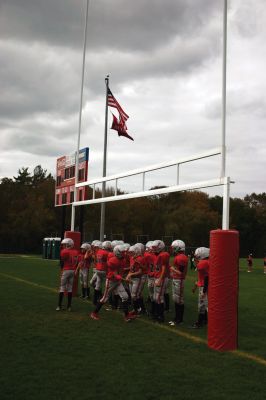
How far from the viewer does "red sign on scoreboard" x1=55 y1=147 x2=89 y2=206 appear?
15656 mm

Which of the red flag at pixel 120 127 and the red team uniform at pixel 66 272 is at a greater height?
the red flag at pixel 120 127

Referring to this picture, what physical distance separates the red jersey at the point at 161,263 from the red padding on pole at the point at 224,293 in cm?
234

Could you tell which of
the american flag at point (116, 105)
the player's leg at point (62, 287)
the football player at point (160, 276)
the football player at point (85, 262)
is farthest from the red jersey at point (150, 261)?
the american flag at point (116, 105)

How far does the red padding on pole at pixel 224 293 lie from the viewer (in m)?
7.60

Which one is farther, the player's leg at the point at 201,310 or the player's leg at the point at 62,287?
the player's leg at the point at 62,287

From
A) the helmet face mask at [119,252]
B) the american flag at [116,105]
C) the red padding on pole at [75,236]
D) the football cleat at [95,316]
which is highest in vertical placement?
the american flag at [116,105]

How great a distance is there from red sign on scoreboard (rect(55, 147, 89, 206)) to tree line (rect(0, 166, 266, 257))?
23803 mm

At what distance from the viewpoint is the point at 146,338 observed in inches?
328

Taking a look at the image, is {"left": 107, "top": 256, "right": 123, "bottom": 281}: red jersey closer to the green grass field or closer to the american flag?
the green grass field

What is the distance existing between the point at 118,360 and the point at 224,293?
81.4 inches

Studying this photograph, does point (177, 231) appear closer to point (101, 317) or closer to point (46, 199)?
point (46, 199)

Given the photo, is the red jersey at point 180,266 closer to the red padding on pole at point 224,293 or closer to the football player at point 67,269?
the red padding on pole at point 224,293

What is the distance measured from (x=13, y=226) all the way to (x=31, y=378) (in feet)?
153

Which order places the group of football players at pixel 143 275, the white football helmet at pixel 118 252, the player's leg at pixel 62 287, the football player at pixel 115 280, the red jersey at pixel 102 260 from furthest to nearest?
the red jersey at pixel 102 260 < the player's leg at pixel 62 287 < the white football helmet at pixel 118 252 < the football player at pixel 115 280 < the group of football players at pixel 143 275
